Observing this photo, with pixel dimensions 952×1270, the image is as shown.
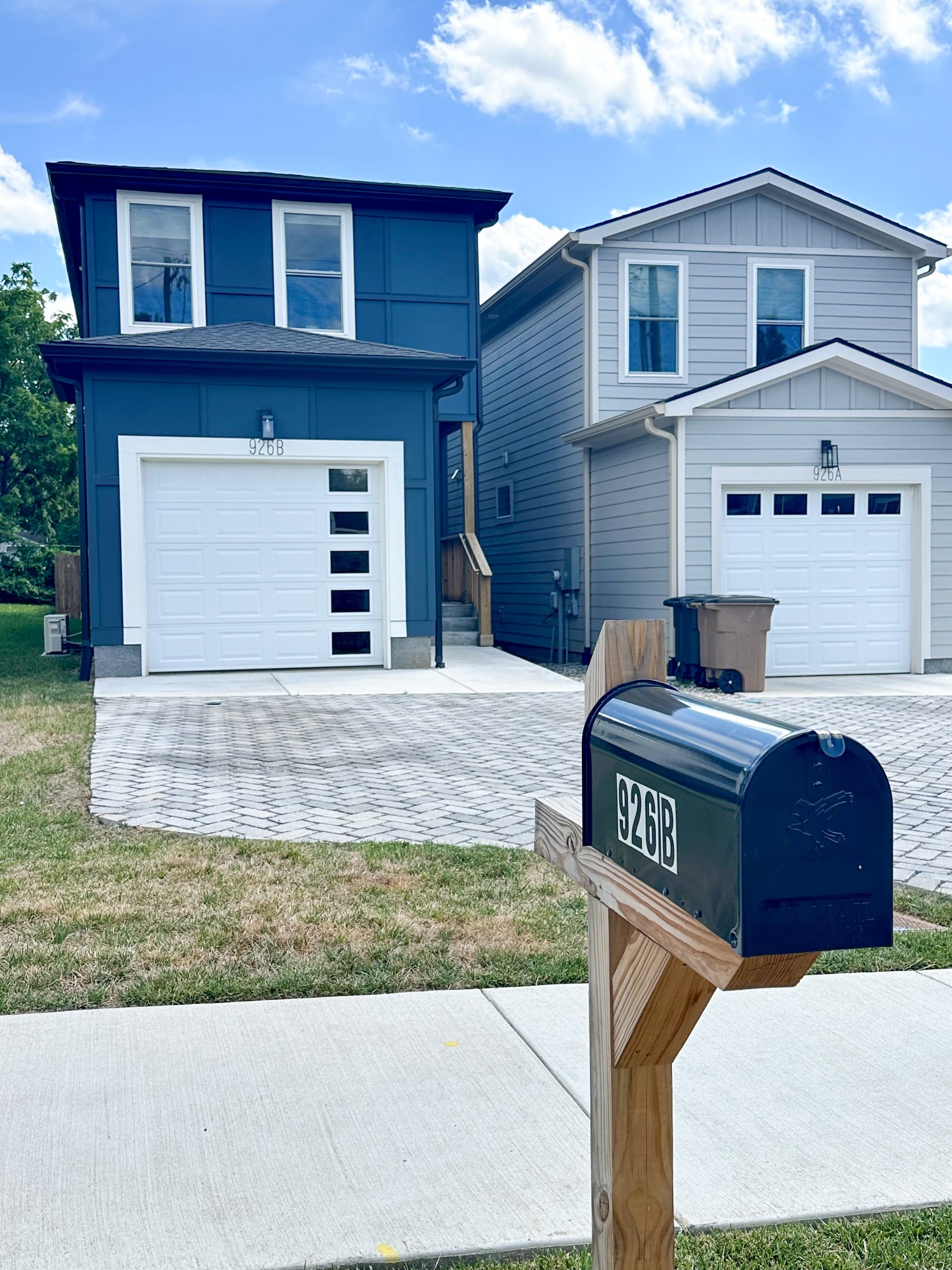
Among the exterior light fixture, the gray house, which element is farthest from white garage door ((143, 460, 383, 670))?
the exterior light fixture

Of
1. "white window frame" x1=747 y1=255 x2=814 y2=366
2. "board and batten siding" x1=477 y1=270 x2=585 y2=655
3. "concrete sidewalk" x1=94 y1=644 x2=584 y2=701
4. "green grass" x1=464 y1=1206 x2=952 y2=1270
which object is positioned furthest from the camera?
"board and batten siding" x1=477 y1=270 x2=585 y2=655

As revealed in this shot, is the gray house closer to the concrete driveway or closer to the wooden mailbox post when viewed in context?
the concrete driveway

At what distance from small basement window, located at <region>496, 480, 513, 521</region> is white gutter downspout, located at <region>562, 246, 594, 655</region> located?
12.9ft

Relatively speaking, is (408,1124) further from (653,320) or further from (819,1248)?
(653,320)

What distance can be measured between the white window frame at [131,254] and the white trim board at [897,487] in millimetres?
6847

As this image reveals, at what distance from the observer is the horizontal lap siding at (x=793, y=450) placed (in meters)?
13.9

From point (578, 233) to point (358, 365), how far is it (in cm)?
409

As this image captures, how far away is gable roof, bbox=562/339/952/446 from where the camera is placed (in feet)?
44.7

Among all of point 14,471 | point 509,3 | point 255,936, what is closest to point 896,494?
point 509,3

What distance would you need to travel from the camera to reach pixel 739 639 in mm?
12508

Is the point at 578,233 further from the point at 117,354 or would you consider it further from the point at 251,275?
the point at 117,354

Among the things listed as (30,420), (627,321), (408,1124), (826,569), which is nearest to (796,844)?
(408,1124)

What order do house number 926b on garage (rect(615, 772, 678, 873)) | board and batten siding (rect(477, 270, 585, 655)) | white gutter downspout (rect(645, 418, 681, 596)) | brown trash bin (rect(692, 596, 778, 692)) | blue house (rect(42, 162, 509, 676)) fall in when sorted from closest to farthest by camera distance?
1. house number 926b on garage (rect(615, 772, 678, 873))
2. brown trash bin (rect(692, 596, 778, 692))
3. blue house (rect(42, 162, 509, 676))
4. white gutter downspout (rect(645, 418, 681, 596))
5. board and batten siding (rect(477, 270, 585, 655))

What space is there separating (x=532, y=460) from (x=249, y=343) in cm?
681
